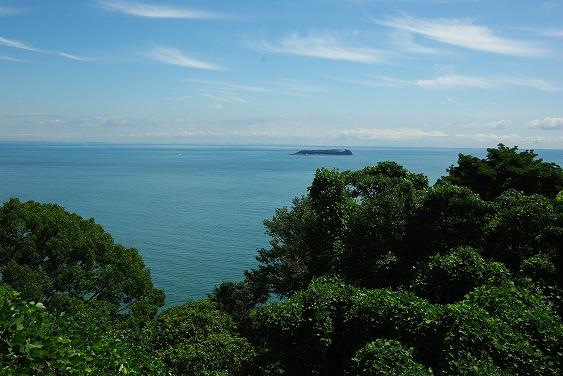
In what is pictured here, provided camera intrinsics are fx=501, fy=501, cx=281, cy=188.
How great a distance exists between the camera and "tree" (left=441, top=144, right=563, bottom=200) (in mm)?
26047

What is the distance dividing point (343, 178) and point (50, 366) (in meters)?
14.3

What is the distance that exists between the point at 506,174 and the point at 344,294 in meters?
19.1

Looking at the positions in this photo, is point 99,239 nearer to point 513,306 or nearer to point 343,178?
point 343,178

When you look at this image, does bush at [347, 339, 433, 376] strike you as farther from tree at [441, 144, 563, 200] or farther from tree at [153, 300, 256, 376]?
tree at [441, 144, 563, 200]

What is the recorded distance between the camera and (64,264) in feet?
66.3

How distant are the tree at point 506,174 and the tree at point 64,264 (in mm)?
17732

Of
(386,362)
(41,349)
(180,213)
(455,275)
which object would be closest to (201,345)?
(386,362)

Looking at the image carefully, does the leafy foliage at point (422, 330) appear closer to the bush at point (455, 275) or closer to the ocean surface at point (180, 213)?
the bush at point (455, 275)

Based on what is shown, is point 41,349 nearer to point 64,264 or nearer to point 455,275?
point 455,275

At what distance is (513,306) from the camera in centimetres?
1016

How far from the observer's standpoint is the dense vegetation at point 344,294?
8477mm

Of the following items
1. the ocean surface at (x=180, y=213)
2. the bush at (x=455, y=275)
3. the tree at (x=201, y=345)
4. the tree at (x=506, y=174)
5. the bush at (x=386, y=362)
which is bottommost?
the ocean surface at (x=180, y=213)

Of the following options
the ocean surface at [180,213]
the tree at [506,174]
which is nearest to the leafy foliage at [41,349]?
the tree at [506,174]

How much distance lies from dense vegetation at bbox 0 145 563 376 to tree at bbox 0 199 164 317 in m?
0.05
